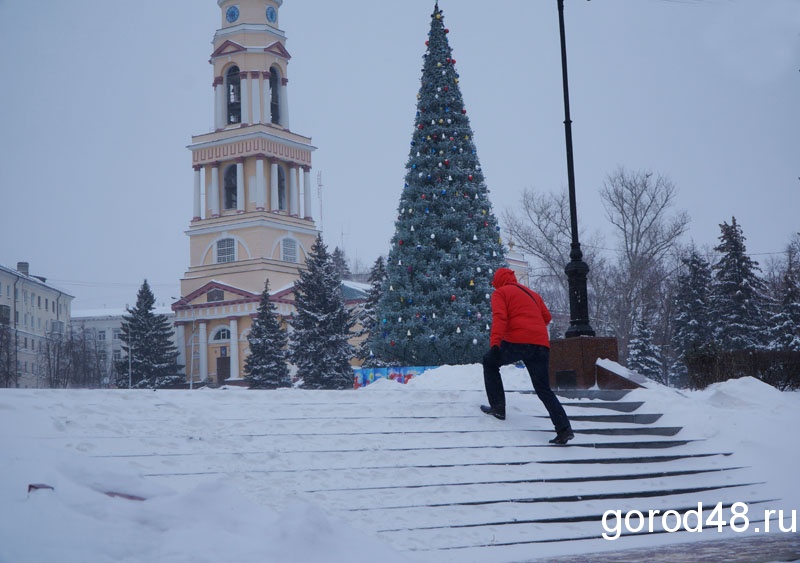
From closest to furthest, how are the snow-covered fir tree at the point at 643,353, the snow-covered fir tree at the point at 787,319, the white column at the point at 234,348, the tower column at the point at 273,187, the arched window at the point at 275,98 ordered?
the snow-covered fir tree at the point at 787,319 < the snow-covered fir tree at the point at 643,353 < the white column at the point at 234,348 < the tower column at the point at 273,187 < the arched window at the point at 275,98

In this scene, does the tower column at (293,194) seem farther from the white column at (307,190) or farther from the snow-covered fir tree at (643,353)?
the snow-covered fir tree at (643,353)

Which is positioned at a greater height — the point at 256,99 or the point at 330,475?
the point at 256,99

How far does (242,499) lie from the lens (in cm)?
715

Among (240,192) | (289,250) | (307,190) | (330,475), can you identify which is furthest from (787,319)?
(240,192)

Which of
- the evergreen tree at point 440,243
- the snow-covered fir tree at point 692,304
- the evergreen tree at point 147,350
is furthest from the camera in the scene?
the evergreen tree at point 147,350

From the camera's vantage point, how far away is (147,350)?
209 ft

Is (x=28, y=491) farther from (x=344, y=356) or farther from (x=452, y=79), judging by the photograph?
(x=344, y=356)

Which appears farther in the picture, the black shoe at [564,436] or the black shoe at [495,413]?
the black shoe at [495,413]

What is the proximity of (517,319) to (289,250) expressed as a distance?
6788 centimetres

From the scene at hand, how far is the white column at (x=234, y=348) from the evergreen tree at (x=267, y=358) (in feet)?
49.5

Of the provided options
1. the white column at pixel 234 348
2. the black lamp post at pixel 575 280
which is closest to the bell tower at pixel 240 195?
the white column at pixel 234 348

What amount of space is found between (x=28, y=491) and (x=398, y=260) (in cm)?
1644

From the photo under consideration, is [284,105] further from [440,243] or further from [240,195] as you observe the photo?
[440,243]

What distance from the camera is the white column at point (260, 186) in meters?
73.7
